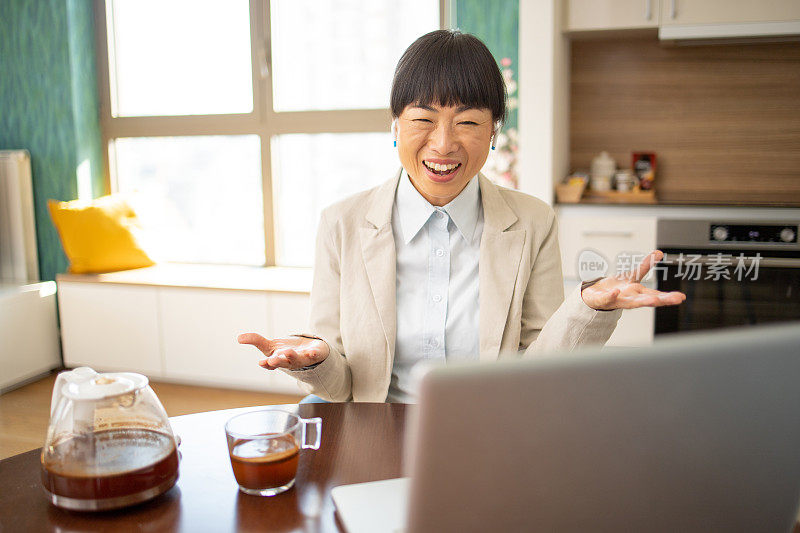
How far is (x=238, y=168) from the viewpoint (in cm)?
415

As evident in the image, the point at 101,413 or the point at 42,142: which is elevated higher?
the point at 42,142

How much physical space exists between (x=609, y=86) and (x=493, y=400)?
136 inches

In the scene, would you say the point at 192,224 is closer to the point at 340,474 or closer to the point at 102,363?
the point at 102,363

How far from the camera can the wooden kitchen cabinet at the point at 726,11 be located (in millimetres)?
3027

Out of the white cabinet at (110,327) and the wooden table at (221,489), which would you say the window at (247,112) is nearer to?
the white cabinet at (110,327)

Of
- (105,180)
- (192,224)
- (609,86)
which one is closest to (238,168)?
(192,224)

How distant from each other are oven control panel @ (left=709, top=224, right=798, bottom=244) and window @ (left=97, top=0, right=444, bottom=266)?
5.59 feet

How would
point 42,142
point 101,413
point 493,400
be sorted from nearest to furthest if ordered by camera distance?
point 493,400, point 101,413, point 42,142

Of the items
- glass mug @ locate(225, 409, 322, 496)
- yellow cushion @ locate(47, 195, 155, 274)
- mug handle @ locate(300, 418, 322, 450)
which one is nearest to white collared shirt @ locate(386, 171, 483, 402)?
mug handle @ locate(300, 418, 322, 450)

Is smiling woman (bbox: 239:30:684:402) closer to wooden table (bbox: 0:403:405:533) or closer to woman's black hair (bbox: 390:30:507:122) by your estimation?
woman's black hair (bbox: 390:30:507:122)

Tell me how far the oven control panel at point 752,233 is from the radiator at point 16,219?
11.8 ft

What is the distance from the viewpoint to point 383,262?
154 centimetres

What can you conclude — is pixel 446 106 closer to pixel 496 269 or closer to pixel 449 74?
pixel 449 74

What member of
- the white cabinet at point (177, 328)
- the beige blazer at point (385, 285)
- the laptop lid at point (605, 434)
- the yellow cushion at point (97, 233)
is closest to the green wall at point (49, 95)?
the yellow cushion at point (97, 233)
